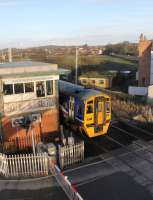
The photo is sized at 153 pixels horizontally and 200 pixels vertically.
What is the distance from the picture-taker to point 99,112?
16719 millimetres

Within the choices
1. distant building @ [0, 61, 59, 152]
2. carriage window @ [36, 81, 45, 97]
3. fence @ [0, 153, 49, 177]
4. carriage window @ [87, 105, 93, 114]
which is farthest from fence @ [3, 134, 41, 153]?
carriage window @ [87, 105, 93, 114]

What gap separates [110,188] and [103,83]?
97.0ft

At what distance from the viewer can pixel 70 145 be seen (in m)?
13.9

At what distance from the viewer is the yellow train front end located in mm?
16422

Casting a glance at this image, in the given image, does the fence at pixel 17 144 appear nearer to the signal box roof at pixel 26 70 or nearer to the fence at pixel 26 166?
the fence at pixel 26 166

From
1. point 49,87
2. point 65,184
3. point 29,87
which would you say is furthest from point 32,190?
point 49,87

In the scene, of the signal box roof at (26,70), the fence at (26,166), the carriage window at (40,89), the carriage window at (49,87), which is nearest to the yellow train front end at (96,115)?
the carriage window at (49,87)

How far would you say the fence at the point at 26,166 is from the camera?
12.9 meters

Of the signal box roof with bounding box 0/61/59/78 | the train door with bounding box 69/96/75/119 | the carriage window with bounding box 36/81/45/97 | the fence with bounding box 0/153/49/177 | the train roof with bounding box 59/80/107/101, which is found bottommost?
the fence with bounding box 0/153/49/177

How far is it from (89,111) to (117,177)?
512 cm

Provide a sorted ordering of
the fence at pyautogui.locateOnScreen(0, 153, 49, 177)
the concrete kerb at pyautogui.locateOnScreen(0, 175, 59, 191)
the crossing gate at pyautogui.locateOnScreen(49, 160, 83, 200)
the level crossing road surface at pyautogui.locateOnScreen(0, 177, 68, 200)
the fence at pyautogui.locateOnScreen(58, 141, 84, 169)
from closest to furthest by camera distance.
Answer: the crossing gate at pyautogui.locateOnScreen(49, 160, 83, 200) < the level crossing road surface at pyautogui.locateOnScreen(0, 177, 68, 200) < the concrete kerb at pyautogui.locateOnScreen(0, 175, 59, 191) < the fence at pyautogui.locateOnScreen(0, 153, 49, 177) < the fence at pyautogui.locateOnScreen(58, 141, 84, 169)

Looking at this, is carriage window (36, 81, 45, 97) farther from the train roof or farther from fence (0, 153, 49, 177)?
fence (0, 153, 49, 177)

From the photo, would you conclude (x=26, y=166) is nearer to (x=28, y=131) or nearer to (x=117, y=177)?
(x=28, y=131)

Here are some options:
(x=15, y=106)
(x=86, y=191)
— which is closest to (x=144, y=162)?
(x=86, y=191)
